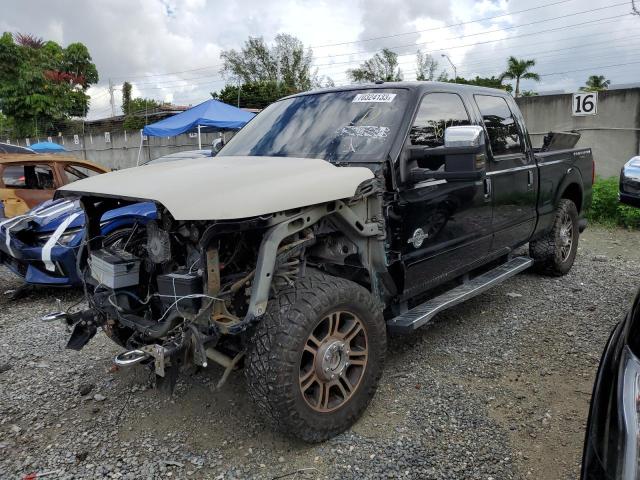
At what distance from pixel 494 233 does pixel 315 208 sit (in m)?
2.21

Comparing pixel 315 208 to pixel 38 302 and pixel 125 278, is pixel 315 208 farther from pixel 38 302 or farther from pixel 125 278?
pixel 38 302

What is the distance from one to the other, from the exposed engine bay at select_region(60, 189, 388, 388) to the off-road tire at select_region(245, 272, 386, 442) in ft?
0.34

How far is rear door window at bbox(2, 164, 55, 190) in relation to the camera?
7176mm

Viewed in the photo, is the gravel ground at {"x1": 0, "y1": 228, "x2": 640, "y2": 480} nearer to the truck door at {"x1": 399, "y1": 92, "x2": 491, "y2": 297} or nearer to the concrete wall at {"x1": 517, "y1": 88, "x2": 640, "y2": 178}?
the truck door at {"x1": 399, "y1": 92, "x2": 491, "y2": 297}

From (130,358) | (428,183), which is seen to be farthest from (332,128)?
(130,358)

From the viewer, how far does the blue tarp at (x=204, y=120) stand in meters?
14.1

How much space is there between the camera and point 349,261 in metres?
3.19

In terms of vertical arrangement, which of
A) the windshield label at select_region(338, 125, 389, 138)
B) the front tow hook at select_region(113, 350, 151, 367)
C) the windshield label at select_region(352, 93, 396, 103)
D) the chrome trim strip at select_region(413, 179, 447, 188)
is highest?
the windshield label at select_region(352, 93, 396, 103)

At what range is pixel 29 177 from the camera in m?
7.42

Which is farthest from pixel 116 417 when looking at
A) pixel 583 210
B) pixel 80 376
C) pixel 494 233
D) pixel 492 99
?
pixel 583 210

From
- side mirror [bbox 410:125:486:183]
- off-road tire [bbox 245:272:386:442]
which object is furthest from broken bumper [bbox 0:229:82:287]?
side mirror [bbox 410:125:486:183]

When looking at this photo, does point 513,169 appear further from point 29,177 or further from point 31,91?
point 31,91

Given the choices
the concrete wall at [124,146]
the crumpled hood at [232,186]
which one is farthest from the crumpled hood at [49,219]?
the concrete wall at [124,146]

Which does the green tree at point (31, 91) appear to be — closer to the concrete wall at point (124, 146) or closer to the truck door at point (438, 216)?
the concrete wall at point (124, 146)
